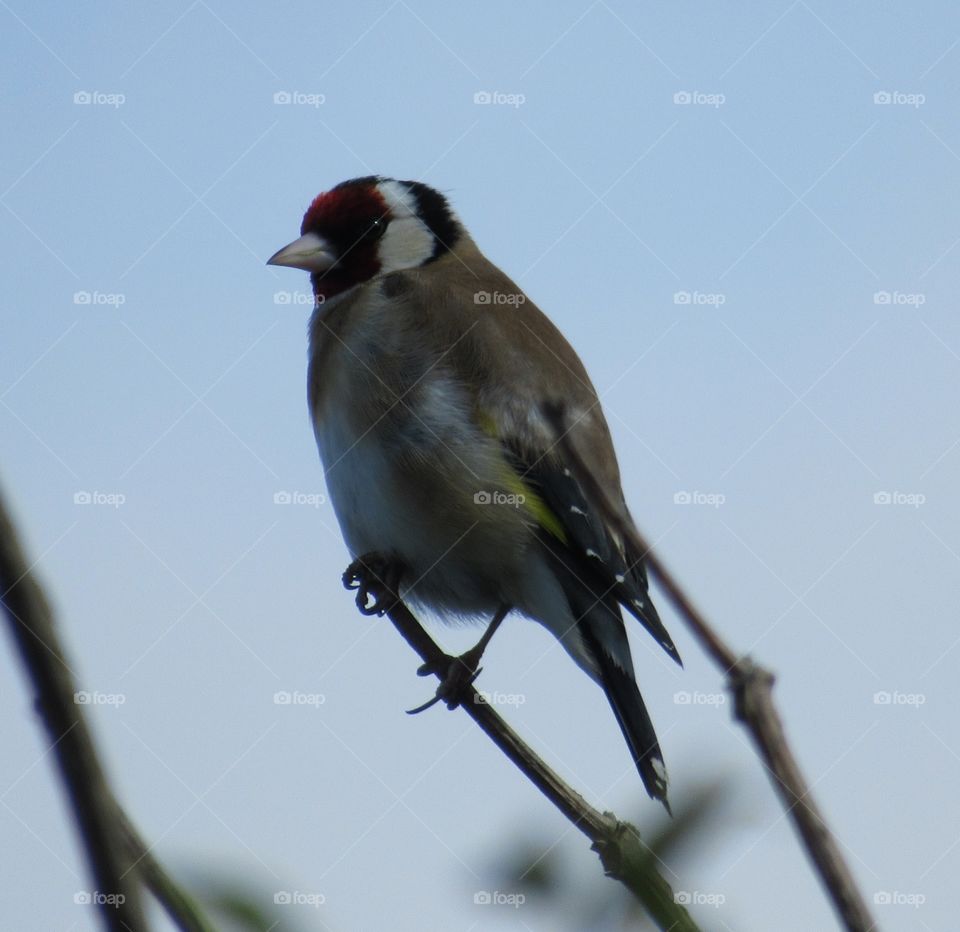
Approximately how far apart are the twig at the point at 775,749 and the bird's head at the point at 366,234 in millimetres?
4645

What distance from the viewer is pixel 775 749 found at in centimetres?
94

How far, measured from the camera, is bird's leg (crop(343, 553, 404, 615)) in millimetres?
4134

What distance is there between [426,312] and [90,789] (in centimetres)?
433

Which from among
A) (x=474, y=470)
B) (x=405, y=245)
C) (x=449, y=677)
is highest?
(x=405, y=245)

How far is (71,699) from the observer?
0.80 meters

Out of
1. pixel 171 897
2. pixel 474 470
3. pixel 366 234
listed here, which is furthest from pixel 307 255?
pixel 171 897

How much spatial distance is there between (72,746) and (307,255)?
4.89m

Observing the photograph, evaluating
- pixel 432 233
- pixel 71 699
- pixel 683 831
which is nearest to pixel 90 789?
pixel 71 699

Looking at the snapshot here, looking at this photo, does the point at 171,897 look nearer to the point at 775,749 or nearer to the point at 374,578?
the point at 775,749

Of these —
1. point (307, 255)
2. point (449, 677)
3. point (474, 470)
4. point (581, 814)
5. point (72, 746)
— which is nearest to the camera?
point (72, 746)

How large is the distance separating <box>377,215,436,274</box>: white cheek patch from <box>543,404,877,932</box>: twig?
191 inches

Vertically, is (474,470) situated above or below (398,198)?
below

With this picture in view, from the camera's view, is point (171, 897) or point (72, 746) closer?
point (72, 746)

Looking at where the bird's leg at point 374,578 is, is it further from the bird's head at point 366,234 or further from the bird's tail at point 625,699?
the bird's head at point 366,234
